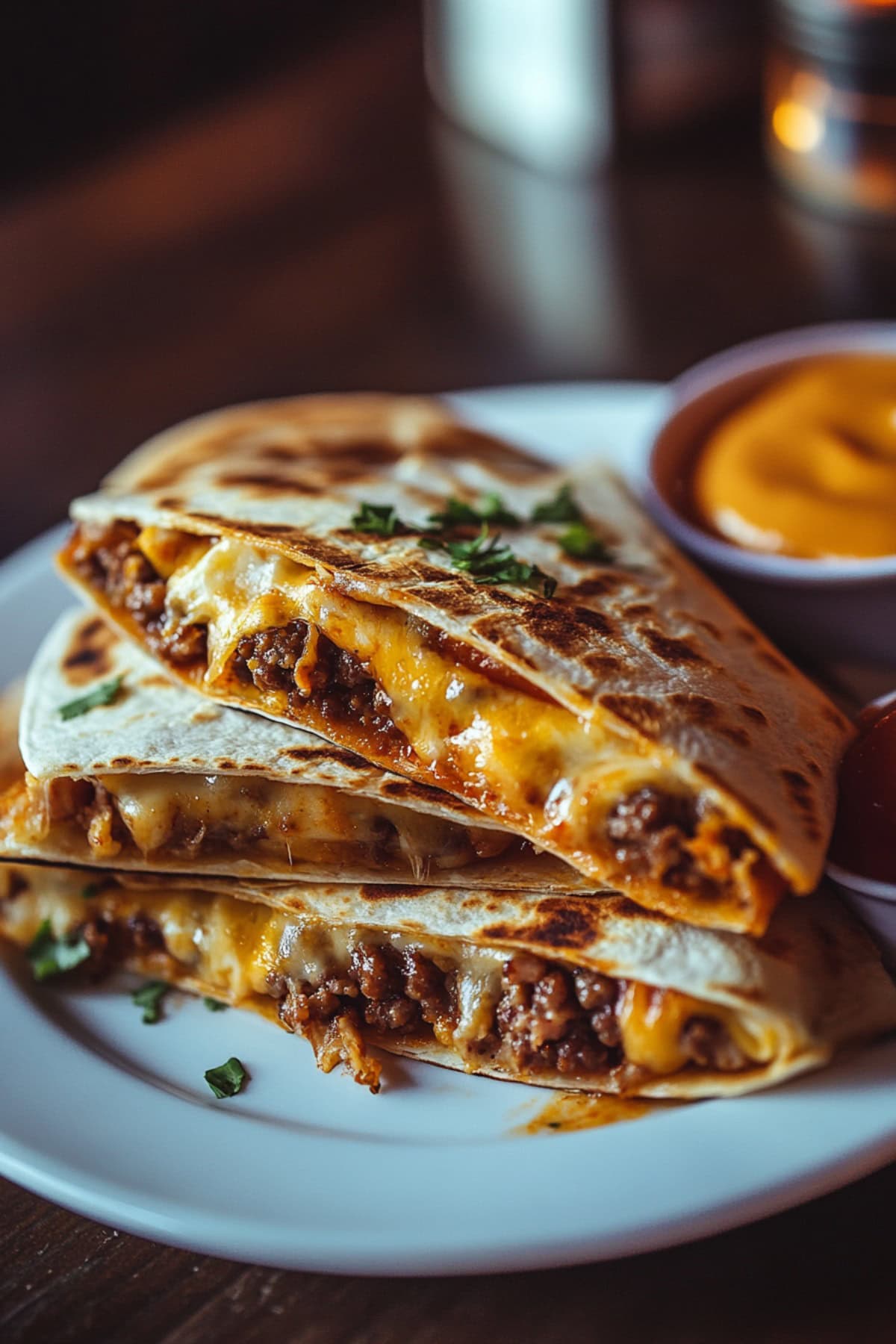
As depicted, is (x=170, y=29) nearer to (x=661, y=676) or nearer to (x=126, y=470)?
(x=126, y=470)

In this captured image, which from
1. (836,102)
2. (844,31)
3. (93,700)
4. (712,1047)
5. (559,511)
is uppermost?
(844,31)

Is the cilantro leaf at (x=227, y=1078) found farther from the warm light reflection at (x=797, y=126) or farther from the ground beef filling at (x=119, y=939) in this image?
the warm light reflection at (x=797, y=126)

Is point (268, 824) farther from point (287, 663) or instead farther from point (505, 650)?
point (505, 650)

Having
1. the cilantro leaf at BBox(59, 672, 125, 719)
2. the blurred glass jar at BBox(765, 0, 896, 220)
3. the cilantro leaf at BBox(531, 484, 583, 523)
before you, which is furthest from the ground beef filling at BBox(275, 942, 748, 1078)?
the blurred glass jar at BBox(765, 0, 896, 220)

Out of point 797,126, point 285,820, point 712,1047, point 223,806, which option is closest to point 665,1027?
point 712,1047

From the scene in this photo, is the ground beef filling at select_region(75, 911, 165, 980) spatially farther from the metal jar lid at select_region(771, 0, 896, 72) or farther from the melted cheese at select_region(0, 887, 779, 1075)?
the metal jar lid at select_region(771, 0, 896, 72)
